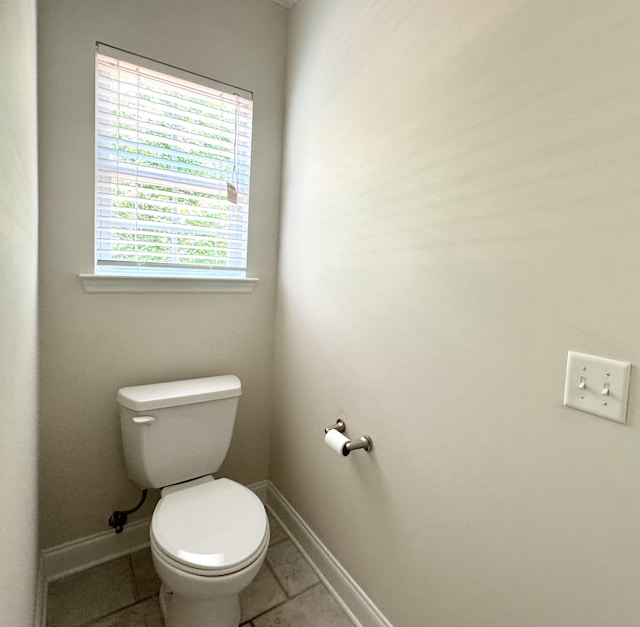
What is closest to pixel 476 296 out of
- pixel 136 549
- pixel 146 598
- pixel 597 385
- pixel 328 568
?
pixel 597 385

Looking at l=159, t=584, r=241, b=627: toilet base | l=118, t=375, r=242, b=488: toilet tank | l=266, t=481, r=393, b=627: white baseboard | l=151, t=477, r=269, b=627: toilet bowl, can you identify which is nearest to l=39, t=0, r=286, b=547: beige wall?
l=118, t=375, r=242, b=488: toilet tank

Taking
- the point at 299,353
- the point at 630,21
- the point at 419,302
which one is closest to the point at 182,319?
the point at 299,353

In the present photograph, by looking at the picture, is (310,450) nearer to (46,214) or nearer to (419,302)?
(419,302)

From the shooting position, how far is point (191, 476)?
5.30 feet

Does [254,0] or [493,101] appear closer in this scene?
[493,101]

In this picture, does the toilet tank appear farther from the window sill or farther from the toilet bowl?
the window sill

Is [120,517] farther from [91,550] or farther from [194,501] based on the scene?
[194,501]

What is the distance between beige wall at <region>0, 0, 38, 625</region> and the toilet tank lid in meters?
0.49

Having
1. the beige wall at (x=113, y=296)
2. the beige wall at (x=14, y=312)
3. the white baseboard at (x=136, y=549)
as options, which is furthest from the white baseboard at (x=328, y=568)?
the beige wall at (x=14, y=312)

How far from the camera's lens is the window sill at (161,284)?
4.94 feet

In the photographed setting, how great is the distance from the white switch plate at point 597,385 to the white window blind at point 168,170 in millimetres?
1461

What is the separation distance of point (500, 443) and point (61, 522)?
172 centimetres

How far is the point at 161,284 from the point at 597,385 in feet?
5.07

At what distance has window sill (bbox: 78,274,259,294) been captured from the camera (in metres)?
1.50
